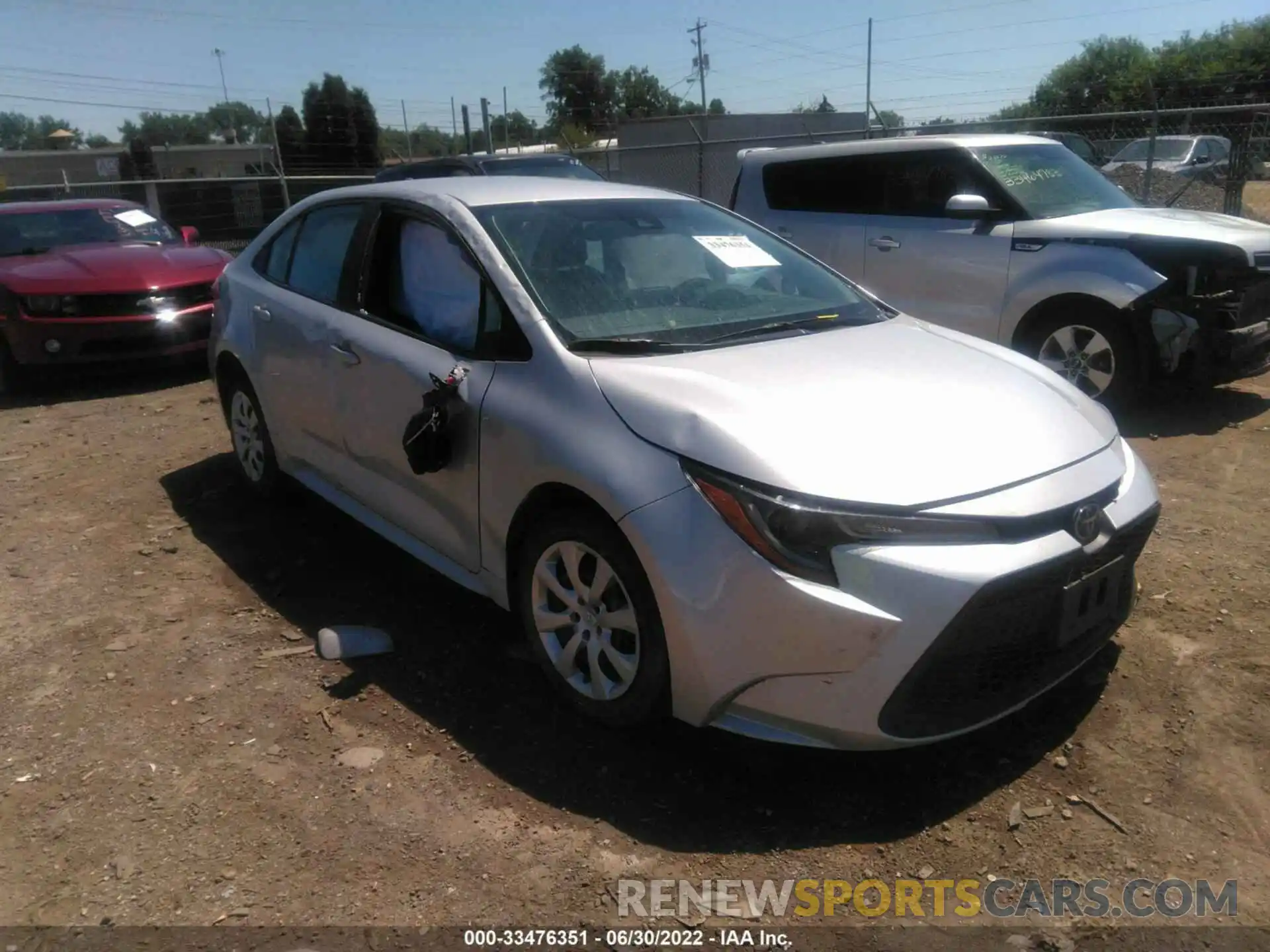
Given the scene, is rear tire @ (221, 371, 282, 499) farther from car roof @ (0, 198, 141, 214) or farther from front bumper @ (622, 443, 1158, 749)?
car roof @ (0, 198, 141, 214)

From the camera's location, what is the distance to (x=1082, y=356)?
617 centimetres

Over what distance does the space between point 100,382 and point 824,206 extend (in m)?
6.28

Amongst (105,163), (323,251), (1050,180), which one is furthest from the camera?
(105,163)

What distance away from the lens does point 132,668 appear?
3566mm

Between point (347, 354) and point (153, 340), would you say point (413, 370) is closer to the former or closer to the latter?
point (347, 354)

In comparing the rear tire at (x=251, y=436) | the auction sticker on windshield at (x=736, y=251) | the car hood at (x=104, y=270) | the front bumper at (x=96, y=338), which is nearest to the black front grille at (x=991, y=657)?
the auction sticker on windshield at (x=736, y=251)

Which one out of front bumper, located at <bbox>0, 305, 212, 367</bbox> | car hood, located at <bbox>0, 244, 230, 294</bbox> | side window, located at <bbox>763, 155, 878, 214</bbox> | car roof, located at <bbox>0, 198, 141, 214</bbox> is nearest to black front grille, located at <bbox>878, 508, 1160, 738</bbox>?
side window, located at <bbox>763, 155, 878, 214</bbox>

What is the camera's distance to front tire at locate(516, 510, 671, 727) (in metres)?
2.69

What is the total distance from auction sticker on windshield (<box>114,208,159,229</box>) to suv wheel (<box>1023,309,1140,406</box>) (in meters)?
7.89

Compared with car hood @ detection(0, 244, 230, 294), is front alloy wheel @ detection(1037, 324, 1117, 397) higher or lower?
lower

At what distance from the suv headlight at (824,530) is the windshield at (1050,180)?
468 cm

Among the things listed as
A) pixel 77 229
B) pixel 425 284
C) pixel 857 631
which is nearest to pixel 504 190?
pixel 425 284

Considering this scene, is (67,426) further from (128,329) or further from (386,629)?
(386,629)

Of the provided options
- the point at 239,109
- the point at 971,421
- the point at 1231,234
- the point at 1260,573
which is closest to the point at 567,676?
the point at 971,421
